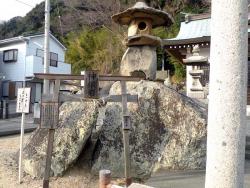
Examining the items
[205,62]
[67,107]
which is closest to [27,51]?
[205,62]

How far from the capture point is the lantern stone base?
7207 mm

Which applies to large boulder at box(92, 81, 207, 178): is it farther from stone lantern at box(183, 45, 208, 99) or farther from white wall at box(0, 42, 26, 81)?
white wall at box(0, 42, 26, 81)

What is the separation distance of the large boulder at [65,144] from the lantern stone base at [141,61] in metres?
1.57

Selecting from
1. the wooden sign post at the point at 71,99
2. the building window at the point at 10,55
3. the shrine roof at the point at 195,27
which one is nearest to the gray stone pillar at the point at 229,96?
the wooden sign post at the point at 71,99

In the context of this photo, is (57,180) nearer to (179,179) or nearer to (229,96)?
(179,179)

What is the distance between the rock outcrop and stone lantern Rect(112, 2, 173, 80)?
901 millimetres

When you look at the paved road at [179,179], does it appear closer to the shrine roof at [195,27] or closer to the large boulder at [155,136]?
the large boulder at [155,136]

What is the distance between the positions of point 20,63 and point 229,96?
2775 cm

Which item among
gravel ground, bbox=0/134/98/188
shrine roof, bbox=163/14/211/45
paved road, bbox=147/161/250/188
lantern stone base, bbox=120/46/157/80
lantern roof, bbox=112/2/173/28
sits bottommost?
gravel ground, bbox=0/134/98/188

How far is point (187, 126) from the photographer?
621 centimetres

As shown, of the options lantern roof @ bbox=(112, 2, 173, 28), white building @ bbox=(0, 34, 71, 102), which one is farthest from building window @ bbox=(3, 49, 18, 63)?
lantern roof @ bbox=(112, 2, 173, 28)

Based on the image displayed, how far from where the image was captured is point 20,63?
2812 cm

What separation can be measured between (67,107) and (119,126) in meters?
1.10

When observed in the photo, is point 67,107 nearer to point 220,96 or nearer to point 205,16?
point 220,96
